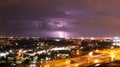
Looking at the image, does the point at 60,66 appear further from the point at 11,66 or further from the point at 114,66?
the point at 11,66

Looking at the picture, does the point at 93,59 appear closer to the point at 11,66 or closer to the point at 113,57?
the point at 113,57

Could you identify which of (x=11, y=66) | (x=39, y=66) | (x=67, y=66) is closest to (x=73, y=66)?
(x=67, y=66)

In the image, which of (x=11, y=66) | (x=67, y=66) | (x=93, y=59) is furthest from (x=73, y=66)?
(x=11, y=66)

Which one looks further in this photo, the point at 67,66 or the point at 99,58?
the point at 99,58

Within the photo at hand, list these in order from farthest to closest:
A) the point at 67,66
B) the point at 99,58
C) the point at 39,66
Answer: the point at 99,58
the point at 39,66
the point at 67,66

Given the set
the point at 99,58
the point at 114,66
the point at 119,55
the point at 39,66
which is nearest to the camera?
the point at 114,66

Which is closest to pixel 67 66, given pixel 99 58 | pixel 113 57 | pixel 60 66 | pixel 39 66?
pixel 60 66

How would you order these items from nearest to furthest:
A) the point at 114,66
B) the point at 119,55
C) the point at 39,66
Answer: the point at 114,66
the point at 39,66
the point at 119,55

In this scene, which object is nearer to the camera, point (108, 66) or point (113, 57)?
point (108, 66)
